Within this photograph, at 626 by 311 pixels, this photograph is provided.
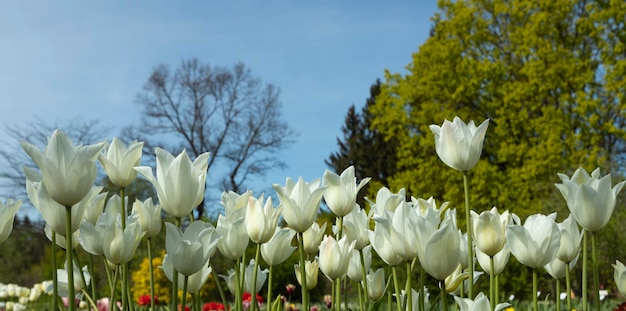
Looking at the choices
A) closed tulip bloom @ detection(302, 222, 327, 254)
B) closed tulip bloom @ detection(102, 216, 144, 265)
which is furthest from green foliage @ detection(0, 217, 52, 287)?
closed tulip bloom @ detection(102, 216, 144, 265)

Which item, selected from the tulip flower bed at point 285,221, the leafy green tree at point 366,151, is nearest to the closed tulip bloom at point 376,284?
the tulip flower bed at point 285,221

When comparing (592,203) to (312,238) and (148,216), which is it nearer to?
(312,238)

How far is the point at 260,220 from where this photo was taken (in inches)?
74.1

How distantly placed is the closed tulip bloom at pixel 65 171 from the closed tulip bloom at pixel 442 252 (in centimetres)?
79

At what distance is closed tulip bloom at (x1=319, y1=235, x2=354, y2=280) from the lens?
2.01m

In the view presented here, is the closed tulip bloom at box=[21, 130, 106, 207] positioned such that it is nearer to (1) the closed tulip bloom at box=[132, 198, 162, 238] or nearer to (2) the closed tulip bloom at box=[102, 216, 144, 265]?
(2) the closed tulip bloom at box=[102, 216, 144, 265]

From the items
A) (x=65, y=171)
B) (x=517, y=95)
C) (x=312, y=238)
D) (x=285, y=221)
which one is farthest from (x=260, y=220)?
(x=517, y=95)

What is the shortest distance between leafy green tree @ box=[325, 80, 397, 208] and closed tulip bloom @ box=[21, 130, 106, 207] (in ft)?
102

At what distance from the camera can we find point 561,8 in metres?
19.9

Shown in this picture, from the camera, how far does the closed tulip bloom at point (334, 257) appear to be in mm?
2008

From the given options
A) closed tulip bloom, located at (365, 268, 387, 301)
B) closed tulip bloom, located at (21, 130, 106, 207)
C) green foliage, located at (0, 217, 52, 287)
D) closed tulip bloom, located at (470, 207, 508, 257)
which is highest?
closed tulip bloom, located at (21, 130, 106, 207)

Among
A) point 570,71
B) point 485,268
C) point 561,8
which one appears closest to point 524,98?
point 570,71

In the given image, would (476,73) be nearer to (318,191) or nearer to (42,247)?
(318,191)

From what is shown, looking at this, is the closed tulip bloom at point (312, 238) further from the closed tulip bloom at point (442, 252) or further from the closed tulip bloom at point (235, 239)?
the closed tulip bloom at point (442, 252)
